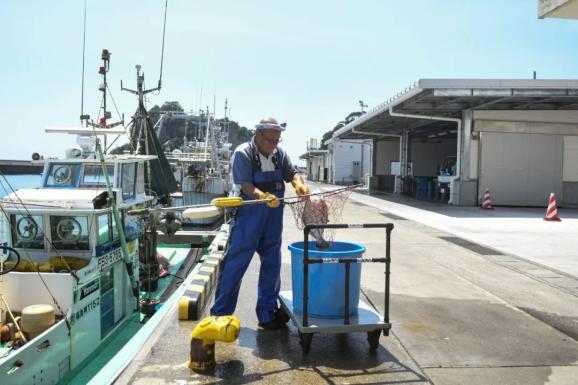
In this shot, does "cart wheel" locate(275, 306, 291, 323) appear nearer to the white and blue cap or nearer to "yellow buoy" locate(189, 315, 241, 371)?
"yellow buoy" locate(189, 315, 241, 371)

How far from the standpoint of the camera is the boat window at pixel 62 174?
7.87 m

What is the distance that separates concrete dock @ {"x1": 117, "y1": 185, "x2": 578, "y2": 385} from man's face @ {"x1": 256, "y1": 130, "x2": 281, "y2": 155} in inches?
65.6

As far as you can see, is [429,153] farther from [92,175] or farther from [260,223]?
[260,223]

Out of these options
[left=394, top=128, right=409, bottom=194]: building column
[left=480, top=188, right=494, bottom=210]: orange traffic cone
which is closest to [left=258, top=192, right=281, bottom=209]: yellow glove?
[left=480, top=188, right=494, bottom=210]: orange traffic cone

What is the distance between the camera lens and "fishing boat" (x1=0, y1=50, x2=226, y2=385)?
5223 millimetres

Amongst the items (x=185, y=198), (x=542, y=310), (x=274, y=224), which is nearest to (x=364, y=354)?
(x=274, y=224)

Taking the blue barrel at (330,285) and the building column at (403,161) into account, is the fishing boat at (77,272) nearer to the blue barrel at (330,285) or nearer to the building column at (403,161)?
the blue barrel at (330,285)

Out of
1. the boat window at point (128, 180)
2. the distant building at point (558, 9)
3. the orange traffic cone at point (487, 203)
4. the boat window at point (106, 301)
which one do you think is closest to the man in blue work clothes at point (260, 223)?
the boat window at point (106, 301)

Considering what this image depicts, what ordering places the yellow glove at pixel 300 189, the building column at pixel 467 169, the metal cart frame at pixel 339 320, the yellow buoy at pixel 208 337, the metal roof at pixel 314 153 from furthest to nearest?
the metal roof at pixel 314 153
the building column at pixel 467 169
the yellow glove at pixel 300 189
the metal cart frame at pixel 339 320
the yellow buoy at pixel 208 337

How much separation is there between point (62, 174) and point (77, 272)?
8.68 feet

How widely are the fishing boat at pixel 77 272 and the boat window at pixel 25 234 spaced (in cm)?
1

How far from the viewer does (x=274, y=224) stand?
172 inches

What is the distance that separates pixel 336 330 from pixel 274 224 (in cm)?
111

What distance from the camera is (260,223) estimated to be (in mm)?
4223
